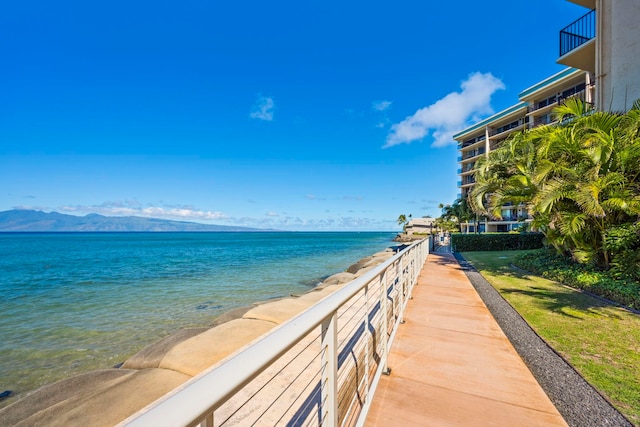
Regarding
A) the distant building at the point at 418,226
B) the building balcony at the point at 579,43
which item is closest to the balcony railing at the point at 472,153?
the distant building at the point at 418,226

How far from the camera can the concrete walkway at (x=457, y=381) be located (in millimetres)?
2500

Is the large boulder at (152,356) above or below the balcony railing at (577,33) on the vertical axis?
below

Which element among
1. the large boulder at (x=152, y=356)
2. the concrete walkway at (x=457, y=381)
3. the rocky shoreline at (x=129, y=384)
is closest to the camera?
the concrete walkway at (x=457, y=381)

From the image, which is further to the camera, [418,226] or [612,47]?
[418,226]

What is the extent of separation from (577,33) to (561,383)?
14884 millimetres

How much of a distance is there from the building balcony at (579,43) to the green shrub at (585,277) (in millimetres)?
7873

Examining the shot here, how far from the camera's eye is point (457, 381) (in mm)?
3047

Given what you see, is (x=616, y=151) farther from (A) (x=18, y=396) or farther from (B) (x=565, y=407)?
(A) (x=18, y=396)

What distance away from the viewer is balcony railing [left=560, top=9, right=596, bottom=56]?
11447mm

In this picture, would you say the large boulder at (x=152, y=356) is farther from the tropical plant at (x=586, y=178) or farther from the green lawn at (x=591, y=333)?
the tropical plant at (x=586, y=178)

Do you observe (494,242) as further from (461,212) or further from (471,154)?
(471,154)

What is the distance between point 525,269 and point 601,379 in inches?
341

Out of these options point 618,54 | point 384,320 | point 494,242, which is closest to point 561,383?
point 384,320

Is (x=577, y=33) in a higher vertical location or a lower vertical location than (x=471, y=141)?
lower
